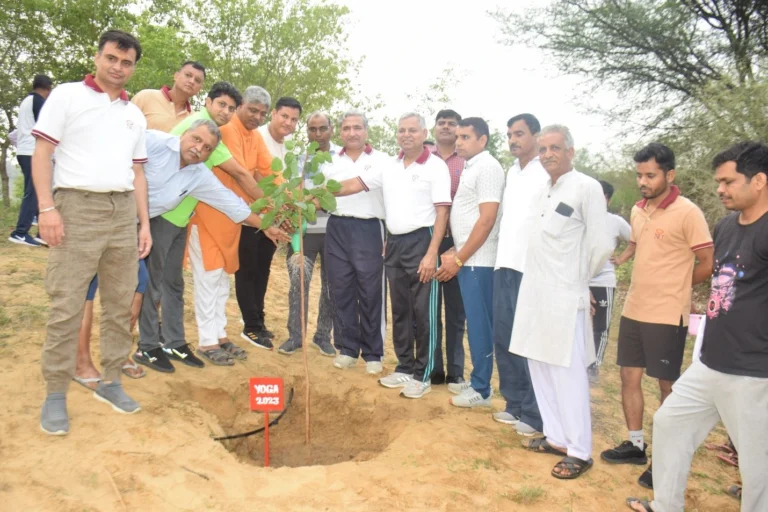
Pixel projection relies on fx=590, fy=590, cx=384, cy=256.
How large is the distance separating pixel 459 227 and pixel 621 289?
10236mm

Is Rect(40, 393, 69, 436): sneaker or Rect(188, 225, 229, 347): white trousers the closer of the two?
Rect(40, 393, 69, 436): sneaker

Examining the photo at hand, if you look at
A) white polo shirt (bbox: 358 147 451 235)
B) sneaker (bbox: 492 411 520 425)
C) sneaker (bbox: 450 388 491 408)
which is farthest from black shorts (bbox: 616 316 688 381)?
white polo shirt (bbox: 358 147 451 235)

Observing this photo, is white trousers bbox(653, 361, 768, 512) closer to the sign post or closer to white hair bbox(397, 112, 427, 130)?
the sign post

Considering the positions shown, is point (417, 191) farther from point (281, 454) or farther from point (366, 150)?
point (281, 454)

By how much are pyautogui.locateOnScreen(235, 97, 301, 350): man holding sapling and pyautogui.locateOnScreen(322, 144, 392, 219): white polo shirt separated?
522mm

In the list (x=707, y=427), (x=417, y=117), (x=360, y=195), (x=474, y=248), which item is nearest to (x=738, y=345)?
(x=707, y=427)

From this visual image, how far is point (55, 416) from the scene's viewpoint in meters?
3.55

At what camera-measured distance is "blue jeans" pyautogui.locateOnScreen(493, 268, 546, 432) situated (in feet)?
13.6

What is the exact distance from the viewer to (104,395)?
396 cm

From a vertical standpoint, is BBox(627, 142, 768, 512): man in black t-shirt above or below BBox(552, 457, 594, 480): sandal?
above

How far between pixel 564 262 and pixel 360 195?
2081 millimetres

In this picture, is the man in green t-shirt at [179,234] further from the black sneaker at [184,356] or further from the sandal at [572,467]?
the sandal at [572,467]

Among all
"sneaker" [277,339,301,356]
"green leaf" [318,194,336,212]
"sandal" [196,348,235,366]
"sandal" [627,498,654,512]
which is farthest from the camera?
"sneaker" [277,339,301,356]

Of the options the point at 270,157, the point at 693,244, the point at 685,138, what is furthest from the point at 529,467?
the point at 685,138
